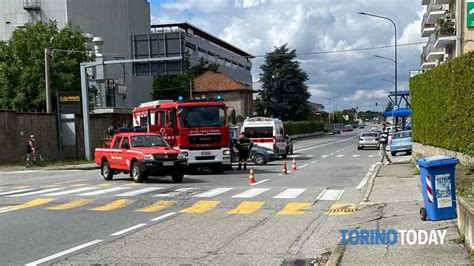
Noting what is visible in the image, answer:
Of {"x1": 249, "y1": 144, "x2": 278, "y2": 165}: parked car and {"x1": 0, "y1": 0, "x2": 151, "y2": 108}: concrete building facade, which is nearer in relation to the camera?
{"x1": 249, "y1": 144, "x2": 278, "y2": 165}: parked car

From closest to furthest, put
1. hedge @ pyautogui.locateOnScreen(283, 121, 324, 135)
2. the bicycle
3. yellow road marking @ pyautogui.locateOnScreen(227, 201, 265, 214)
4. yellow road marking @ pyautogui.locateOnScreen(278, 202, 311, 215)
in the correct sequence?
1. yellow road marking @ pyautogui.locateOnScreen(278, 202, 311, 215)
2. yellow road marking @ pyautogui.locateOnScreen(227, 201, 265, 214)
3. the bicycle
4. hedge @ pyautogui.locateOnScreen(283, 121, 324, 135)

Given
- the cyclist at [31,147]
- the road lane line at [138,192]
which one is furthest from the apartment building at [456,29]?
the cyclist at [31,147]

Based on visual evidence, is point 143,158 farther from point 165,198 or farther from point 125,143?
point 165,198

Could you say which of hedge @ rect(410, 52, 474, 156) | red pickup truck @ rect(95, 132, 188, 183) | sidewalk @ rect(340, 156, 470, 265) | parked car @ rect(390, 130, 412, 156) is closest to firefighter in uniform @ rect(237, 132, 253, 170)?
A: red pickup truck @ rect(95, 132, 188, 183)

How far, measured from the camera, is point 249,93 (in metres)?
99.8

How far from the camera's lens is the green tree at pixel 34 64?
43.8 meters

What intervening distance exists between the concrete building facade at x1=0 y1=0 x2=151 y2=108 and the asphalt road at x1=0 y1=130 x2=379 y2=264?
42802 mm

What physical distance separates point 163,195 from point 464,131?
8557 mm

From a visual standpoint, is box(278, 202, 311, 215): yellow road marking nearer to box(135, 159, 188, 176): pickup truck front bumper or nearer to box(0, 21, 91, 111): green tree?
box(135, 159, 188, 176): pickup truck front bumper

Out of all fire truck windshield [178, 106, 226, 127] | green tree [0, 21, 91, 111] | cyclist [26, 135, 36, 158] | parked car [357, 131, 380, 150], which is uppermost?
green tree [0, 21, 91, 111]

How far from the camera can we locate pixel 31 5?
67438mm

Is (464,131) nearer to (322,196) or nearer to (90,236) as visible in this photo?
(322,196)

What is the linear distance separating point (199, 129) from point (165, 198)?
8.28 m

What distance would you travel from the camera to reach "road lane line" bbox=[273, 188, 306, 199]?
1455 cm
